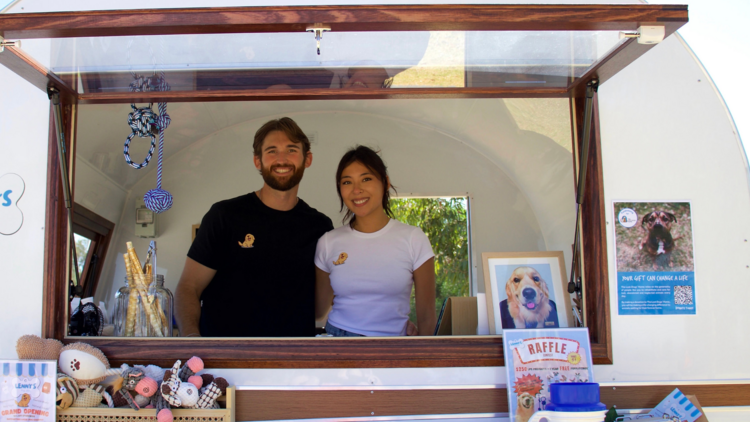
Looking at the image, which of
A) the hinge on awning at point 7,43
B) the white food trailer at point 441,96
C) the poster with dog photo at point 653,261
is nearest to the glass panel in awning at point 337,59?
the white food trailer at point 441,96

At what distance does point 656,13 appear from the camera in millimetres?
1639

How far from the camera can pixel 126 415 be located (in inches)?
72.8

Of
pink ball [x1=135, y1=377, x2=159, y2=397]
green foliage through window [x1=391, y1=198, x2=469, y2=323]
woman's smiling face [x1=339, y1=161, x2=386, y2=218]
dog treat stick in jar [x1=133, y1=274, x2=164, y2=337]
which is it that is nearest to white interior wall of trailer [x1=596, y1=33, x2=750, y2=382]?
woman's smiling face [x1=339, y1=161, x2=386, y2=218]

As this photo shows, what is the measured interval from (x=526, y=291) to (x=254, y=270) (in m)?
1.25

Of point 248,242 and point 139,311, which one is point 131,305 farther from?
point 248,242

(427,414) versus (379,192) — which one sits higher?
(379,192)

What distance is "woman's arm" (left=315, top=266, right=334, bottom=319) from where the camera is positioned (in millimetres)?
2793

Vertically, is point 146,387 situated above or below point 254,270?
below

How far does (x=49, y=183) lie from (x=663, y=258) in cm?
228

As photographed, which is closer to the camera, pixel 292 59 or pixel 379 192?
pixel 292 59

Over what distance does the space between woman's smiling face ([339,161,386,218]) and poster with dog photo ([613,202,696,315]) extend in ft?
3.40

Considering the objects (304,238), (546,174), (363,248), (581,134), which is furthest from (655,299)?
(546,174)

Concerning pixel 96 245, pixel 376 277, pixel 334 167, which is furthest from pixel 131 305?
pixel 334 167

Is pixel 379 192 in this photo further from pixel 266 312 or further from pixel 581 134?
pixel 581 134
